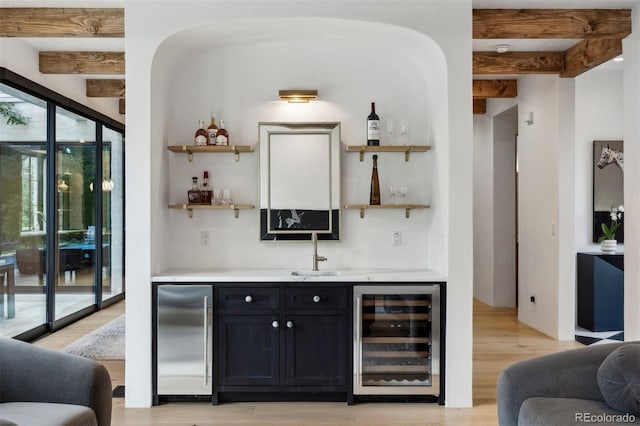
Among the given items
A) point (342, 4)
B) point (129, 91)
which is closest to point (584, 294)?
point (342, 4)

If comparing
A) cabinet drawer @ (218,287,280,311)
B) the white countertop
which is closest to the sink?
the white countertop

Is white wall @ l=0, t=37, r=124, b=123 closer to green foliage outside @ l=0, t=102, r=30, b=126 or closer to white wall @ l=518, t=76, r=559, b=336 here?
green foliage outside @ l=0, t=102, r=30, b=126

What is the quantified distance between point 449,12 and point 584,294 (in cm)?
357

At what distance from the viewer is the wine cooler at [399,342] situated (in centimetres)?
342

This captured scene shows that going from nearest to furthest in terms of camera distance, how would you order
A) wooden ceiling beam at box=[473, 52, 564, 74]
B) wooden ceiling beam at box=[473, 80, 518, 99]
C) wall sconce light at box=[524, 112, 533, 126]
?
wooden ceiling beam at box=[473, 52, 564, 74], wall sconce light at box=[524, 112, 533, 126], wooden ceiling beam at box=[473, 80, 518, 99]

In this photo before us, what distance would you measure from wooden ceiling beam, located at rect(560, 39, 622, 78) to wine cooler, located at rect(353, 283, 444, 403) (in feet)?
8.60

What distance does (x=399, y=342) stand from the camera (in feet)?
11.3

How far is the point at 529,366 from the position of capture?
2.35 meters

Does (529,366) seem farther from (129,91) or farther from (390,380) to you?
(129,91)

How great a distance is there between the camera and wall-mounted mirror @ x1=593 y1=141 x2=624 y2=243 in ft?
18.8

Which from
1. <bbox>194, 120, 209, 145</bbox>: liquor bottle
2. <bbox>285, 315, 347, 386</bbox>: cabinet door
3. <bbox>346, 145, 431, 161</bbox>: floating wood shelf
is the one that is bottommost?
<bbox>285, 315, 347, 386</bbox>: cabinet door

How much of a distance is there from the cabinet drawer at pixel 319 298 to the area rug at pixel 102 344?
2027 millimetres

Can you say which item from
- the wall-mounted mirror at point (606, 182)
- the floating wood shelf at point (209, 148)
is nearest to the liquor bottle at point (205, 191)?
the floating wood shelf at point (209, 148)

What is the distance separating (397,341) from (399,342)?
15mm
